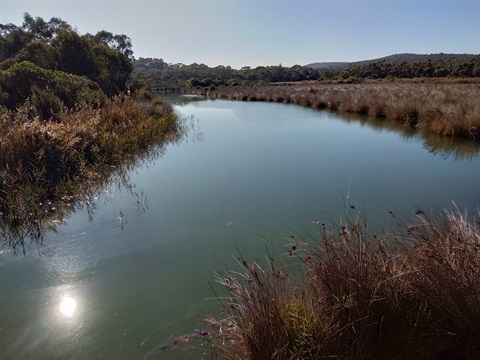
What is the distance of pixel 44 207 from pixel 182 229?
6.75 feet

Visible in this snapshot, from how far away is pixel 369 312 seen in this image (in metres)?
1.71

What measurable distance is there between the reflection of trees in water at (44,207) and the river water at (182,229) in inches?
3.7

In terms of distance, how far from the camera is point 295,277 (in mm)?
2740

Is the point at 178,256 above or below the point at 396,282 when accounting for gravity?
below

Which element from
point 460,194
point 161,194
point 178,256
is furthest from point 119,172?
point 460,194

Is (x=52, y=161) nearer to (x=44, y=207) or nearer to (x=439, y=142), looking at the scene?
(x=44, y=207)

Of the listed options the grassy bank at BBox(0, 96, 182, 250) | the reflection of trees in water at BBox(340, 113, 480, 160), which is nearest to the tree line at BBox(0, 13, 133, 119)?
the grassy bank at BBox(0, 96, 182, 250)

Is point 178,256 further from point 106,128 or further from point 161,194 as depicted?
point 106,128

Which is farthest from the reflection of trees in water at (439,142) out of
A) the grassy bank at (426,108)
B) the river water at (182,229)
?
the grassy bank at (426,108)

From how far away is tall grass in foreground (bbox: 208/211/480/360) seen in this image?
163 cm

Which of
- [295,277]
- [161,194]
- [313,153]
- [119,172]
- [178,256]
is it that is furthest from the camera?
[313,153]

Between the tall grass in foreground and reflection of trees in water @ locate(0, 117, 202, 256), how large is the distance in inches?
114

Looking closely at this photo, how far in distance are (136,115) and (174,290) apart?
827 cm

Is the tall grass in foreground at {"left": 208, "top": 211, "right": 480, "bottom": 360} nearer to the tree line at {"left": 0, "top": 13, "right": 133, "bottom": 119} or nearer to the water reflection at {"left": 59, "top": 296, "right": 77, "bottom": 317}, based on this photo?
the water reflection at {"left": 59, "top": 296, "right": 77, "bottom": 317}
